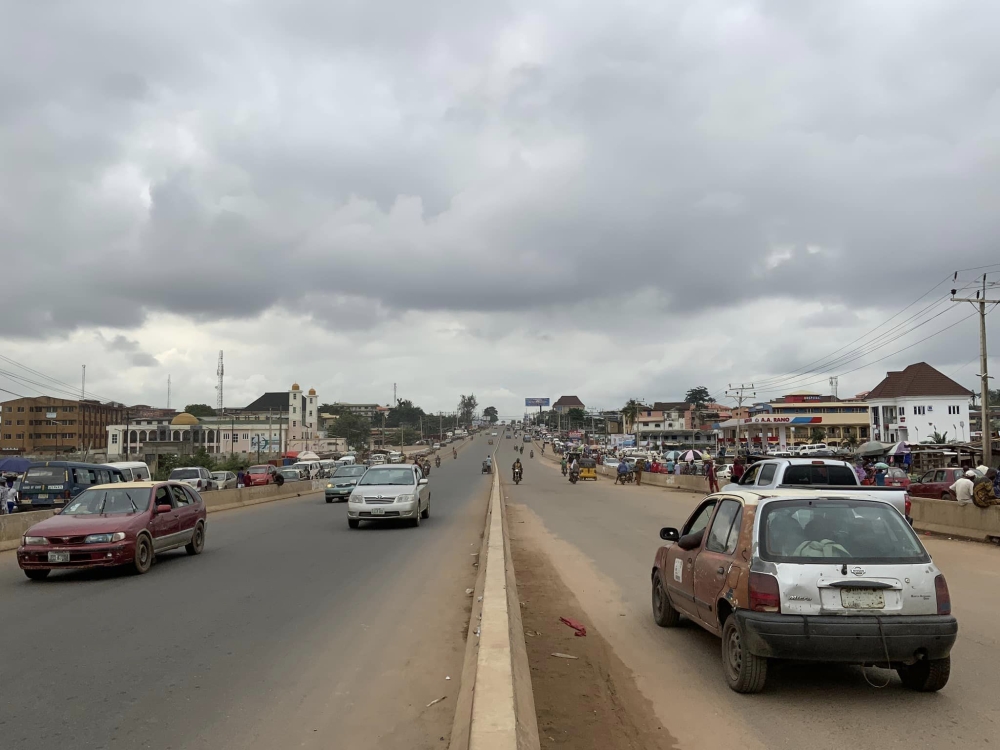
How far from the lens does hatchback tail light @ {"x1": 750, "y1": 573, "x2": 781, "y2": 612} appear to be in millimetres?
5770

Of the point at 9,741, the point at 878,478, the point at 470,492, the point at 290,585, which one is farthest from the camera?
the point at 470,492

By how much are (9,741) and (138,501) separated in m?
9.15

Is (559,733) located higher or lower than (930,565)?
lower

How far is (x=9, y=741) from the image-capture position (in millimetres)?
5152

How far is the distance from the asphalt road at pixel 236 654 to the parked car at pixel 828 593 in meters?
2.35

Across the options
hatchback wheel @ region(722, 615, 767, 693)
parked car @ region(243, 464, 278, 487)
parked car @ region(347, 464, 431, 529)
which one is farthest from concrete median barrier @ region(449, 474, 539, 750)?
parked car @ region(243, 464, 278, 487)

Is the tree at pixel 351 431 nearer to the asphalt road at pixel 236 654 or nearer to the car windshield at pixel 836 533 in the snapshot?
the asphalt road at pixel 236 654

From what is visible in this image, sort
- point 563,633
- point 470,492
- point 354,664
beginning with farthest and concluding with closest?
point 470,492 → point 563,633 → point 354,664

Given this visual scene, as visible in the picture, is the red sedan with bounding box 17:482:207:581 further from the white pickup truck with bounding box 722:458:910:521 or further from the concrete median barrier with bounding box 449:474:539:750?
the white pickup truck with bounding box 722:458:910:521

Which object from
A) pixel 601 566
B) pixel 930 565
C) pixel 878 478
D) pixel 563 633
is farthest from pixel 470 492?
pixel 930 565

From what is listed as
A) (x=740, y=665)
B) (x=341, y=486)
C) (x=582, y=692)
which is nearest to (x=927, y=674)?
(x=740, y=665)

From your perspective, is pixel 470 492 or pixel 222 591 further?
pixel 470 492

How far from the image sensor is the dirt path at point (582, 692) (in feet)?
17.2

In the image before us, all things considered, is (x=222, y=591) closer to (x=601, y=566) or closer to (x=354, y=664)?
(x=354, y=664)
